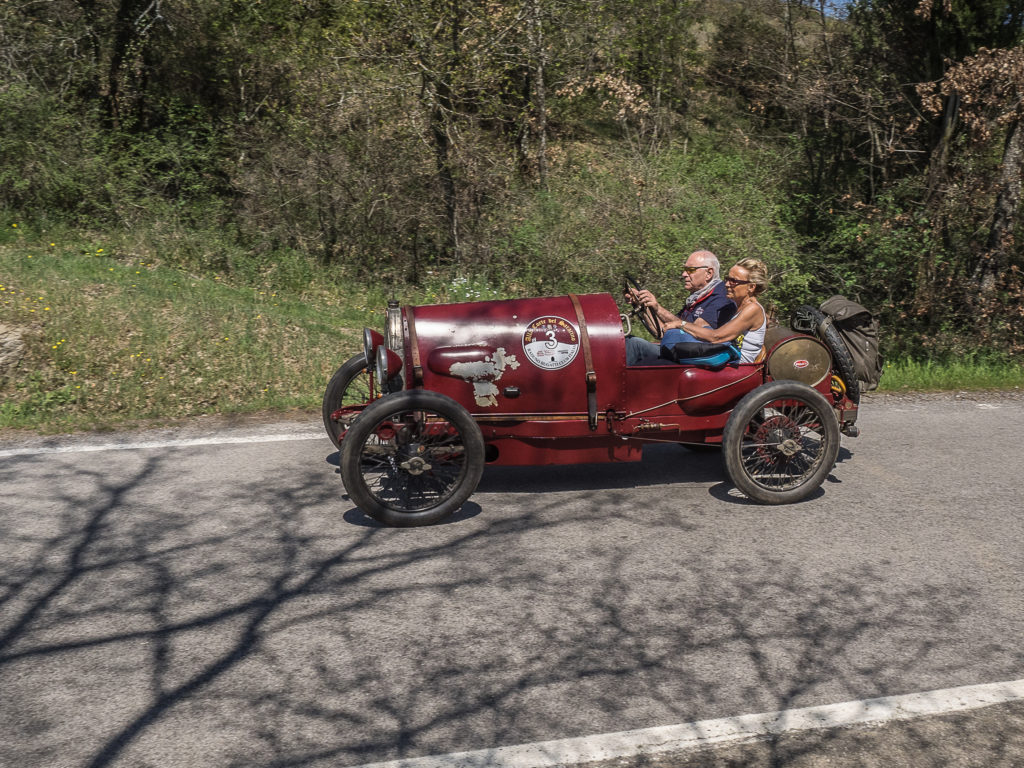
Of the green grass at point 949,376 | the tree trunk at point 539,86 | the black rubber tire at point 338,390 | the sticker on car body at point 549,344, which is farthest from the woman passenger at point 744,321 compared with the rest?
the tree trunk at point 539,86

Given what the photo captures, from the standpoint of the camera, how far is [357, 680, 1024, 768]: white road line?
3484mm

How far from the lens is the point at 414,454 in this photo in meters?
5.62

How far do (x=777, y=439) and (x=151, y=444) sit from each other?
14.5 ft

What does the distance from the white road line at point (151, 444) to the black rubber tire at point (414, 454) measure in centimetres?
160

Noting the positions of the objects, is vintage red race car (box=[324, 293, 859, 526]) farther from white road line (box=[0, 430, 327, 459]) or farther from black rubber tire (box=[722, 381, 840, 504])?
white road line (box=[0, 430, 327, 459])

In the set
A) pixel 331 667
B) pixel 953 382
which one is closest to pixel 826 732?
pixel 331 667

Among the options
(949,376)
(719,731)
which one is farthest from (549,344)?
(949,376)

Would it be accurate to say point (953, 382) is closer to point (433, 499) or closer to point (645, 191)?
point (645, 191)

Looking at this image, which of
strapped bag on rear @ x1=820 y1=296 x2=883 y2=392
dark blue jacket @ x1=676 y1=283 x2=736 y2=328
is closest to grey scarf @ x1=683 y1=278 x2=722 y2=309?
dark blue jacket @ x1=676 y1=283 x2=736 y2=328

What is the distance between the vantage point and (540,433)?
5914 millimetres

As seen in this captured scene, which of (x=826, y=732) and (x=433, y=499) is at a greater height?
(x=433, y=499)

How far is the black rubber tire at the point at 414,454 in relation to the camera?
5398 mm

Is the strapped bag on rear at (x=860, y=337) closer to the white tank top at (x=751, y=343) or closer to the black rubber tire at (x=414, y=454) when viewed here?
the white tank top at (x=751, y=343)

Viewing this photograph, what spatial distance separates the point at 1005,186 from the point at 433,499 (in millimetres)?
8593
